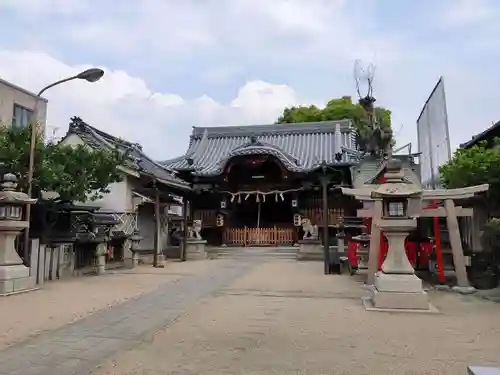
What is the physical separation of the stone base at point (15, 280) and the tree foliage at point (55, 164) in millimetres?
2308

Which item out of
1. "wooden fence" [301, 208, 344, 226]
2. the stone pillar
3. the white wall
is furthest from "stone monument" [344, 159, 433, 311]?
the white wall

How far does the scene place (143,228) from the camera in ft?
74.7

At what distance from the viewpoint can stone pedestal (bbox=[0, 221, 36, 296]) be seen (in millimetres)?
9188

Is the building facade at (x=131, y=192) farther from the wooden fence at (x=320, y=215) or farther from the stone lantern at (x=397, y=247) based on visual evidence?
the stone lantern at (x=397, y=247)

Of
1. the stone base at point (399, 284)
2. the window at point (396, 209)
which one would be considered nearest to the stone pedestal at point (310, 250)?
the window at point (396, 209)

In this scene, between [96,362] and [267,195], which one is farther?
[267,195]

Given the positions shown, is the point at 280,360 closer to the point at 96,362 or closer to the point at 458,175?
the point at 96,362

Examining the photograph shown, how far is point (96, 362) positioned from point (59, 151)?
848 centimetres

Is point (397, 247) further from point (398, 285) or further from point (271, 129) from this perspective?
point (271, 129)

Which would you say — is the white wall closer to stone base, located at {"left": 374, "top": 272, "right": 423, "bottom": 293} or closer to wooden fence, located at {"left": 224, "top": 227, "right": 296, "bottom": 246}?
wooden fence, located at {"left": 224, "top": 227, "right": 296, "bottom": 246}

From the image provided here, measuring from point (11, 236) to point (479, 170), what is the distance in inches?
451

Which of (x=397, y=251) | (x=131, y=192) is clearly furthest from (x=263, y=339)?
(x=131, y=192)

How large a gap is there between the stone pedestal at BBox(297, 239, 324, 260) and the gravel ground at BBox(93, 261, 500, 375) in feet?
32.2

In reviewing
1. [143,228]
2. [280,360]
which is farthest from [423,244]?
[143,228]
